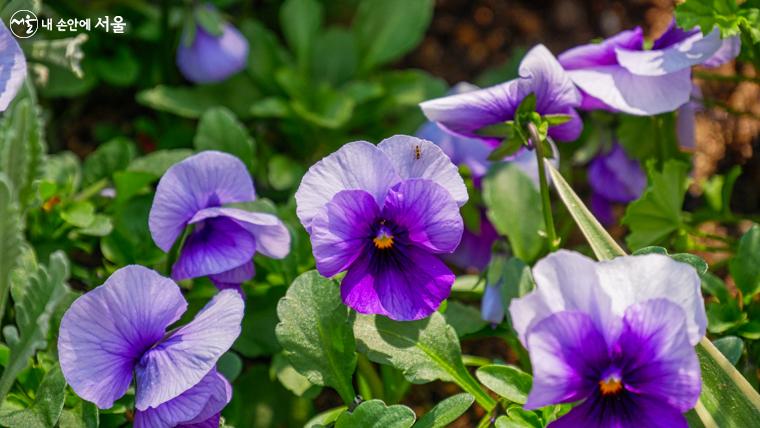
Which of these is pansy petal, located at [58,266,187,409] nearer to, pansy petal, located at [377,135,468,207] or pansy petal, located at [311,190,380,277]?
pansy petal, located at [311,190,380,277]

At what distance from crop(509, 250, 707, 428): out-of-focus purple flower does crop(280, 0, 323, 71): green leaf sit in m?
1.14

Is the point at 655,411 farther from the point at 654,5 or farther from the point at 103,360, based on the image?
the point at 654,5

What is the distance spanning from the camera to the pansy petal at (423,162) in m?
1.08

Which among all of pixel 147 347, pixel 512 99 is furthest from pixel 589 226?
pixel 147 347

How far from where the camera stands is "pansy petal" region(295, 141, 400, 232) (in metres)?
1.08

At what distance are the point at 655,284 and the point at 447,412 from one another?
0.29 metres

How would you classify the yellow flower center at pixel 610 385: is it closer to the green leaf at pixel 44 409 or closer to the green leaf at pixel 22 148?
the green leaf at pixel 44 409

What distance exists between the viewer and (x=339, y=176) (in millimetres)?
1091

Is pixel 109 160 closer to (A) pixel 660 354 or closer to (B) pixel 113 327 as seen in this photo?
(B) pixel 113 327

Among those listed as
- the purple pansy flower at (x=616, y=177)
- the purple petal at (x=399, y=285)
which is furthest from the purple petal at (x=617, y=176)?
the purple petal at (x=399, y=285)

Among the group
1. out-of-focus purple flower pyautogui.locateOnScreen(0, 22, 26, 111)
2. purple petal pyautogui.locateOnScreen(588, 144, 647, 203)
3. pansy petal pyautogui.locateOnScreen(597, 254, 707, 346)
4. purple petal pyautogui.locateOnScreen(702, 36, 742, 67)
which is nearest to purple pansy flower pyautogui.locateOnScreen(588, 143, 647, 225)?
purple petal pyautogui.locateOnScreen(588, 144, 647, 203)

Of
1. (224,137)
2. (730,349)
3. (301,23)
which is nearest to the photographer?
(730,349)

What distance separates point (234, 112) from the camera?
198 cm

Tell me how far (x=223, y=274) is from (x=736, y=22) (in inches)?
28.5
